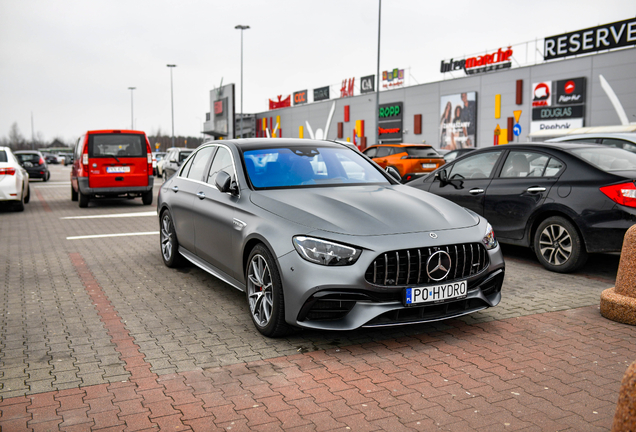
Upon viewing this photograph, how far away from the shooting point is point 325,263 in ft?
13.3

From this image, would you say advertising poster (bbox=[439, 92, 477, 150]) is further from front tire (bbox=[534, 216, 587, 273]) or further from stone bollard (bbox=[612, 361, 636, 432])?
stone bollard (bbox=[612, 361, 636, 432])

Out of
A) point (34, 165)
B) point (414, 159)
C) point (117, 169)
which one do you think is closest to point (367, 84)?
point (34, 165)

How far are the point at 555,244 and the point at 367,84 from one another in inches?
1929

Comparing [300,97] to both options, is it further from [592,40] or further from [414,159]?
[414,159]

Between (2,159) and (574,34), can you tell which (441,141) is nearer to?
(574,34)

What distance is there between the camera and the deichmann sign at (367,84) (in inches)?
2098

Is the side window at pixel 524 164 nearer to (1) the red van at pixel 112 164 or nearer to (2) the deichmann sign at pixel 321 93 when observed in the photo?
(1) the red van at pixel 112 164

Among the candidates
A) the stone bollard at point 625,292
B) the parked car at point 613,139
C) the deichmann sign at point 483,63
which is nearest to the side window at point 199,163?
the stone bollard at point 625,292

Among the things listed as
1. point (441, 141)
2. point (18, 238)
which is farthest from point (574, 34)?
point (18, 238)

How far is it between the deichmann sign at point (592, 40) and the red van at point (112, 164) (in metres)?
26.7

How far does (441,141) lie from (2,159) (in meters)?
34.7

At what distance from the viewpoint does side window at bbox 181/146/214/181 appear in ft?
20.6

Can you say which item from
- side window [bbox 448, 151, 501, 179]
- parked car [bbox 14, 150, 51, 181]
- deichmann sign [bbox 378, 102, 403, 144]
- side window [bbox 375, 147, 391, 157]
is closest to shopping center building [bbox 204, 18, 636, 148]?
deichmann sign [bbox 378, 102, 403, 144]

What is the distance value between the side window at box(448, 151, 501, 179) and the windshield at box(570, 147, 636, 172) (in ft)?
3.85
